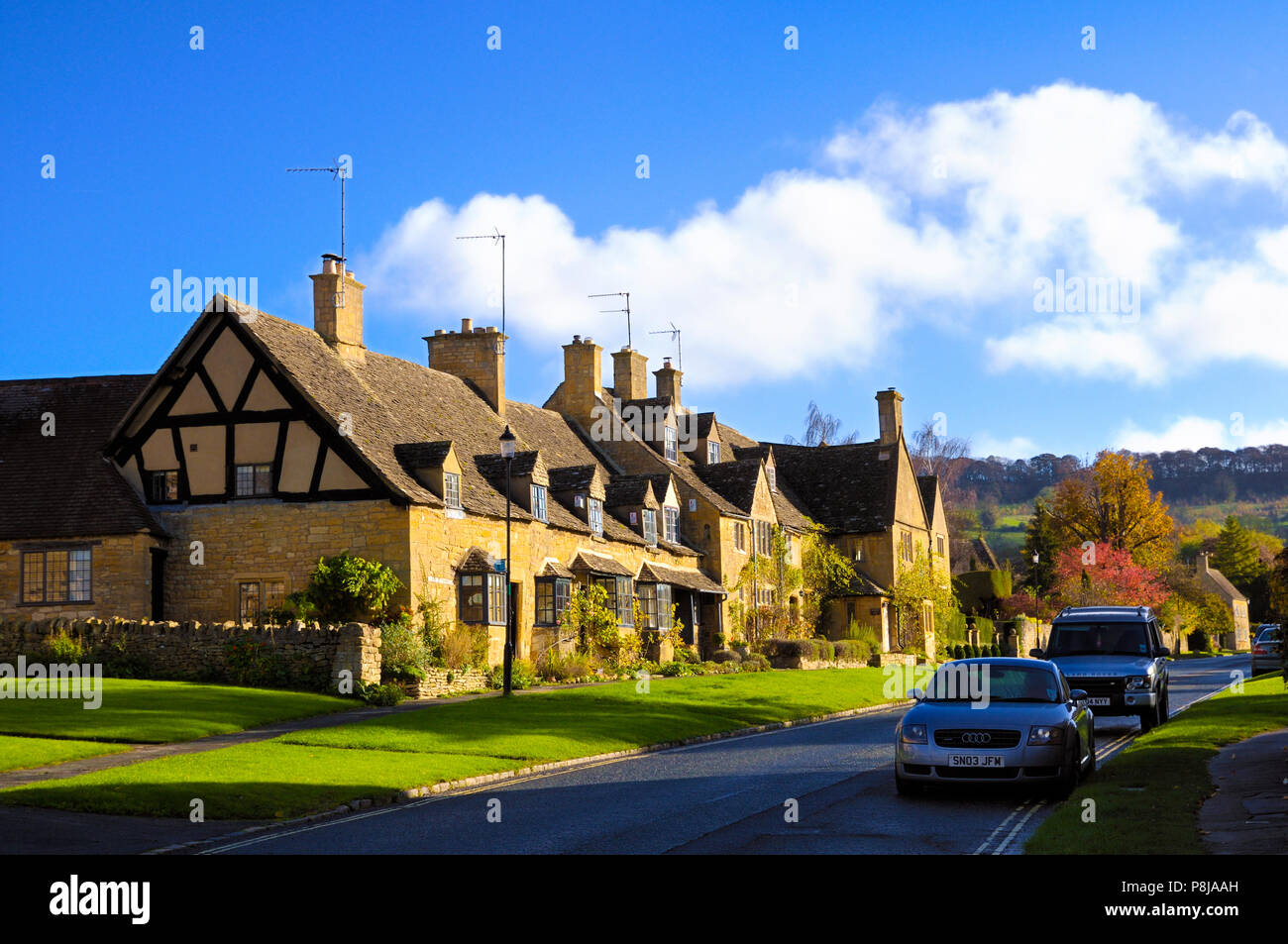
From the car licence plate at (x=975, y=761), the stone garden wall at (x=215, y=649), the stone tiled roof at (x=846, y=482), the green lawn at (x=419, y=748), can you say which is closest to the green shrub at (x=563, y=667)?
the green lawn at (x=419, y=748)

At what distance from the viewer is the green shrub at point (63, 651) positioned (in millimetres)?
31609

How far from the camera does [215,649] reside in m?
31.9

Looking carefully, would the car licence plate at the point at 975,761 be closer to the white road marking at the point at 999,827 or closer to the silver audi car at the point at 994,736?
the silver audi car at the point at 994,736

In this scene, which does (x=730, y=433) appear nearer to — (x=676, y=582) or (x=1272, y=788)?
(x=676, y=582)

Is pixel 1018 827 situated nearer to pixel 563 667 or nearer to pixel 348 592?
pixel 348 592

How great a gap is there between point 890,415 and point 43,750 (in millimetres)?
51518

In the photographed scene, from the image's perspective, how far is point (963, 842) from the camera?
12227 millimetres

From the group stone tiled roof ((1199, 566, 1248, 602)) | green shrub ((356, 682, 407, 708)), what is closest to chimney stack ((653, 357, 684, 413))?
green shrub ((356, 682, 407, 708))

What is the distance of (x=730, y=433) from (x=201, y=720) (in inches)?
1824

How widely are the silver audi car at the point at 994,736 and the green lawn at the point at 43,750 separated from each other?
12555mm

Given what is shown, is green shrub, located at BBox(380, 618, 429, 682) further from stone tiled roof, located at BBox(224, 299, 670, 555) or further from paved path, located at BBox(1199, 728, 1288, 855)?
paved path, located at BBox(1199, 728, 1288, 855)

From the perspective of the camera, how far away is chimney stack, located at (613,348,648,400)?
5991 cm

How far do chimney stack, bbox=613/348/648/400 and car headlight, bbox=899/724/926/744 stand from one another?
4457cm
